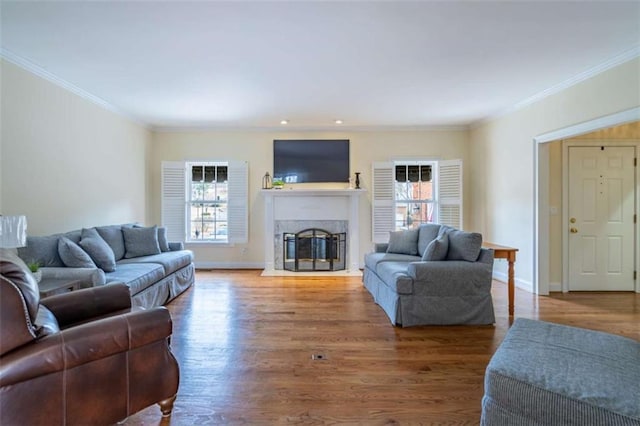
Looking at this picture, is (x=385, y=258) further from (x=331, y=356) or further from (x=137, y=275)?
(x=137, y=275)

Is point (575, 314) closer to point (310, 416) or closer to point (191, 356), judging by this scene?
point (310, 416)

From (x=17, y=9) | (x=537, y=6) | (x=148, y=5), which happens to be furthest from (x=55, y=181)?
(x=537, y=6)

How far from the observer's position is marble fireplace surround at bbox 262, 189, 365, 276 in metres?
5.60

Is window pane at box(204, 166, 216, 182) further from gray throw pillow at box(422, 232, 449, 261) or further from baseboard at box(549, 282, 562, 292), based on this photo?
baseboard at box(549, 282, 562, 292)

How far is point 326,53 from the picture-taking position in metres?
2.94

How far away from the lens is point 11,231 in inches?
88.2

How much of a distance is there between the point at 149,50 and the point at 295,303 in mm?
2971

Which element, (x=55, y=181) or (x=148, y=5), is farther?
(x=55, y=181)

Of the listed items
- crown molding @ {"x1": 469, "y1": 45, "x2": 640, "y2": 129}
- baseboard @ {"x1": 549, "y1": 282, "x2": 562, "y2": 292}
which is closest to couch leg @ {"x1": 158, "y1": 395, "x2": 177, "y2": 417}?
crown molding @ {"x1": 469, "y1": 45, "x2": 640, "y2": 129}

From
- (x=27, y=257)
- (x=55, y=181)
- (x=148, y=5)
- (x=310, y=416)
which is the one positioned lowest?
(x=310, y=416)

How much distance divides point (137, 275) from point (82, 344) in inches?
76.6

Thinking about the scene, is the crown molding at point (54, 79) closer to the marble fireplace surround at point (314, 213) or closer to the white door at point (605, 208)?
the marble fireplace surround at point (314, 213)

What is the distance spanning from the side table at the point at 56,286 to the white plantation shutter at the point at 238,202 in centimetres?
316

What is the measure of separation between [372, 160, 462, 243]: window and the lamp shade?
15.2ft
